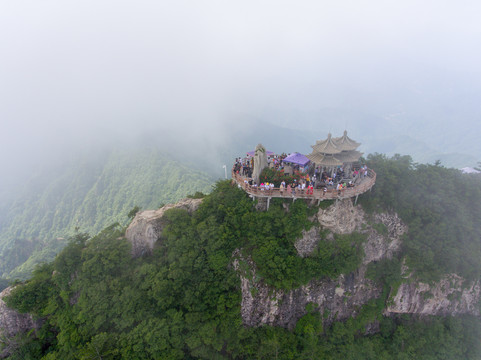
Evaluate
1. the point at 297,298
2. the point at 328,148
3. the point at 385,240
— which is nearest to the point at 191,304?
the point at 297,298

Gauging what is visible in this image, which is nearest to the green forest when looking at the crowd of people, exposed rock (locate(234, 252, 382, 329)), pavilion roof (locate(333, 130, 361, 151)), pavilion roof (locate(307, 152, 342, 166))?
exposed rock (locate(234, 252, 382, 329))

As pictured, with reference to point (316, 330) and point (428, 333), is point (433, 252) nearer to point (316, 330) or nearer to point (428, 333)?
point (428, 333)

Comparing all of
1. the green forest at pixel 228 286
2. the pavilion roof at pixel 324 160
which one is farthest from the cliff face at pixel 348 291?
the pavilion roof at pixel 324 160

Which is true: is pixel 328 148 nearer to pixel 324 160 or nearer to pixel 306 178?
pixel 324 160

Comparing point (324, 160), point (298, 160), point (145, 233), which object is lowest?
point (145, 233)

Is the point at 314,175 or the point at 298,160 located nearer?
the point at 314,175

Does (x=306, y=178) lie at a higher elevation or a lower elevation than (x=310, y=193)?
higher

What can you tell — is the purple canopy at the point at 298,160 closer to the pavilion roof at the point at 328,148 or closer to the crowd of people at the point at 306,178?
the crowd of people at the point at 306,178

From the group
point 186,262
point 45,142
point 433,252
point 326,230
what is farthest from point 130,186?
point 45,142
